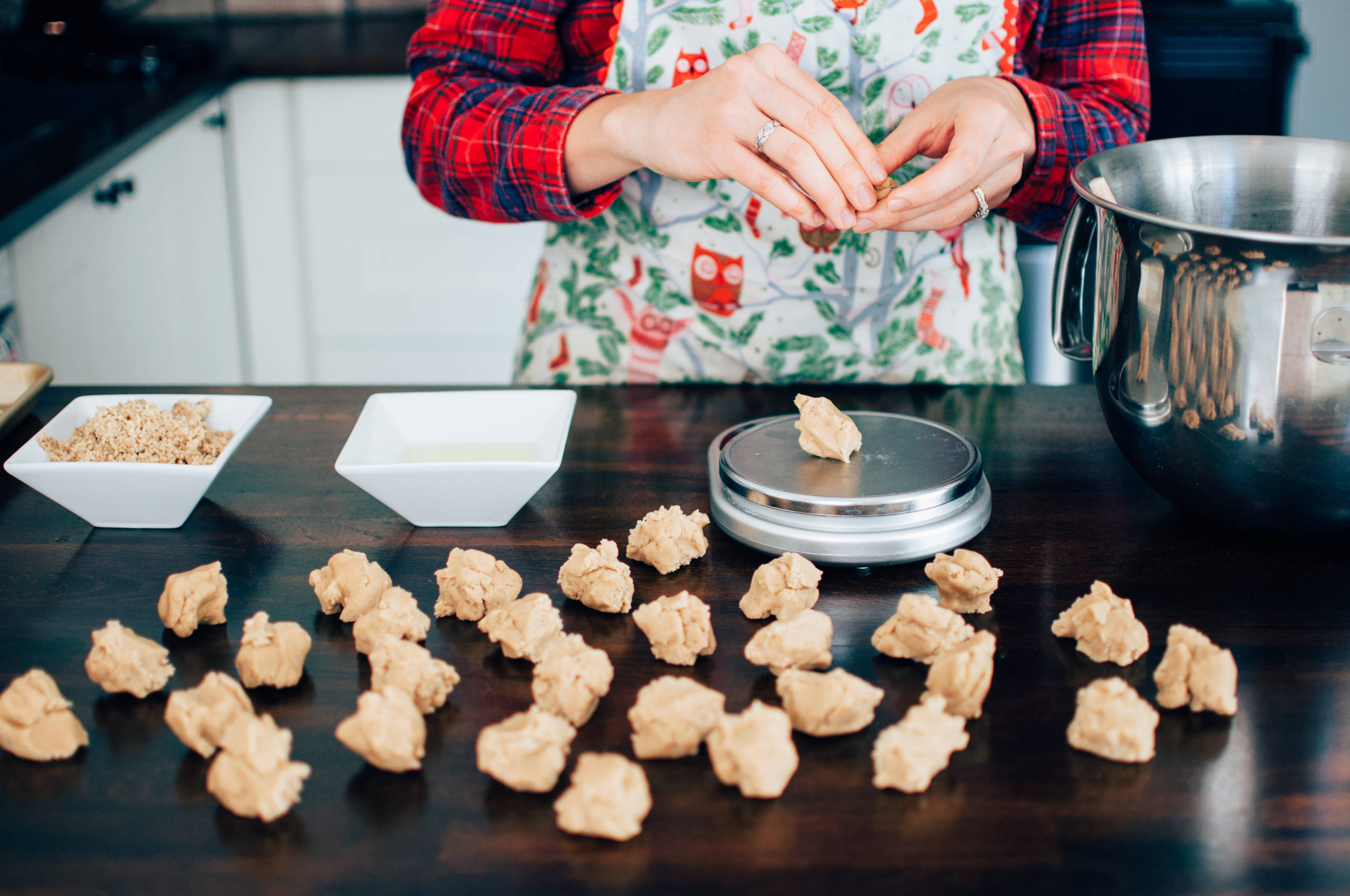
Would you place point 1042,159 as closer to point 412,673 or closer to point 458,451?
point 458,451

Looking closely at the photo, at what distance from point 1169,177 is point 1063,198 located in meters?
0.23

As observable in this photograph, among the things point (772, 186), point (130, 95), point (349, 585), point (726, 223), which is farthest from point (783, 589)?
point (130, 95)

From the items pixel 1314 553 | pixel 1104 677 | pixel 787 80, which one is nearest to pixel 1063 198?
pixel 787 80

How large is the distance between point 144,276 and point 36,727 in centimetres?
173

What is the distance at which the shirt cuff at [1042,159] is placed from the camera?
1.04 m

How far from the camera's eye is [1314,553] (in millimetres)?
789

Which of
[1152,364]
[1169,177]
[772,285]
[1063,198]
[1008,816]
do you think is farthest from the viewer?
[772,285]

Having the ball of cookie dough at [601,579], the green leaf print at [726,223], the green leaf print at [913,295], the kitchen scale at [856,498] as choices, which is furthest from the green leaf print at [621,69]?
the ball of cookie dough at [601,579]

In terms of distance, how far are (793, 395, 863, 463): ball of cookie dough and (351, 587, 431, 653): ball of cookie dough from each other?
1.09ft

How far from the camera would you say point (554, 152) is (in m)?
1.06

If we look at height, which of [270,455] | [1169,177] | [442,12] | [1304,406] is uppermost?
[442,12]

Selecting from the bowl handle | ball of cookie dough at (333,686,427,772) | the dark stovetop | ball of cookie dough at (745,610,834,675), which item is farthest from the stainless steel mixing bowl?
the dark stovetop

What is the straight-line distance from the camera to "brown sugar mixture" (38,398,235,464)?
33.1 inches

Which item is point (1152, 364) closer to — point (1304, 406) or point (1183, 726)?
point (1304, 406)
